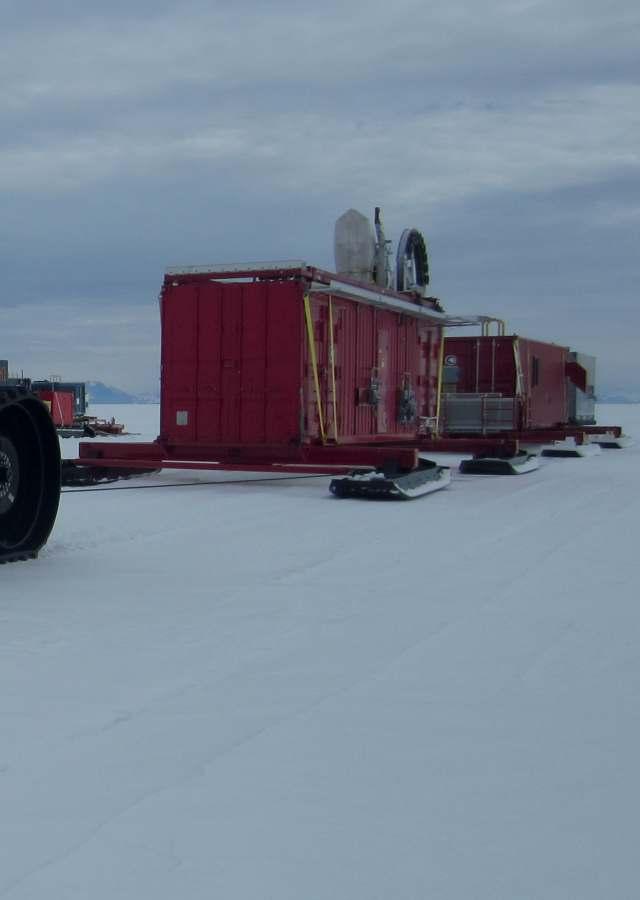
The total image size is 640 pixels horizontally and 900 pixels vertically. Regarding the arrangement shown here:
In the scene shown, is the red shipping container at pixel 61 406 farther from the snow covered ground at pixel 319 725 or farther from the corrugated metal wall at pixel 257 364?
the snow covered ground at pixel 319 725

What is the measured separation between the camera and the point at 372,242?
14953 mm

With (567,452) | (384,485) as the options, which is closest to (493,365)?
(567,452)

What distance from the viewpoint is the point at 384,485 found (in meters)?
11.2

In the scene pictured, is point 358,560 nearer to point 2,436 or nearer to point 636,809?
point 2,436

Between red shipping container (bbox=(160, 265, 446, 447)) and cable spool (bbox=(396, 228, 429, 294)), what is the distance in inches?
67.4

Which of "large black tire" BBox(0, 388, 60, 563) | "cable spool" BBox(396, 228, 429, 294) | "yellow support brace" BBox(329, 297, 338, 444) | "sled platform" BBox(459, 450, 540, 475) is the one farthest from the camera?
"cable spool" BBox(396, 228, 429, 294)

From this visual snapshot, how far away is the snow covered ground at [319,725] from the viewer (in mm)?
2602

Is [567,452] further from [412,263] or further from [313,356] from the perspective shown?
[313,356]

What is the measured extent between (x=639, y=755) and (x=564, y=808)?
0.54 metres

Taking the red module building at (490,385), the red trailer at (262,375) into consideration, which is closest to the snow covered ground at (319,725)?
the red trailer at (262,375)

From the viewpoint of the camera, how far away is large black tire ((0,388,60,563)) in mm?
6875

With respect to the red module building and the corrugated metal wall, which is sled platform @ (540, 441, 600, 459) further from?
the corrugated metal wall

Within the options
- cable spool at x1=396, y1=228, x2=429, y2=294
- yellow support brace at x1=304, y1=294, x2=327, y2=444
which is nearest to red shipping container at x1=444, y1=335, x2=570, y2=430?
cable spool at x1=396, y1=228, x2=429, y2=294

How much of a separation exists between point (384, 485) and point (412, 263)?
6064 mm
